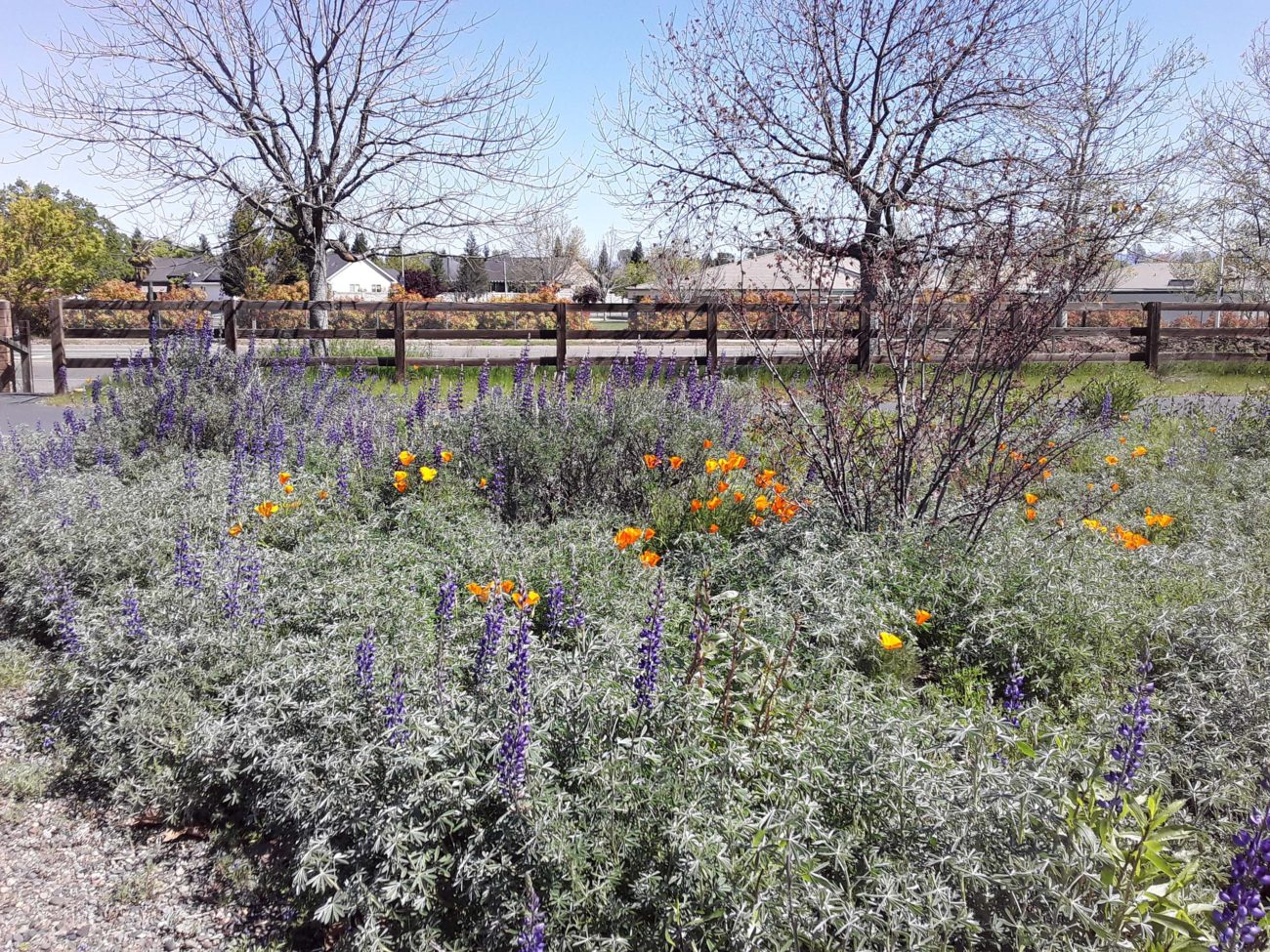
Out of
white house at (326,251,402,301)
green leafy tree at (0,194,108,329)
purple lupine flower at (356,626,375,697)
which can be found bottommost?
purple lupine flower at (356,626,375,697)

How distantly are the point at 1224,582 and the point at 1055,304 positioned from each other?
1.49 metres

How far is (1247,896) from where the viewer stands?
153 cm

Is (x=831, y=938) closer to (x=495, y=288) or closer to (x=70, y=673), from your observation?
(x=70, y=673)

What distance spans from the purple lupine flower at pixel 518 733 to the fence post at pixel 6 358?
15.0 metres

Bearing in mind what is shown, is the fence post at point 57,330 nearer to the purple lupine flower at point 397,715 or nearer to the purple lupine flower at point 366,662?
the purple lupine flower at point 366,662

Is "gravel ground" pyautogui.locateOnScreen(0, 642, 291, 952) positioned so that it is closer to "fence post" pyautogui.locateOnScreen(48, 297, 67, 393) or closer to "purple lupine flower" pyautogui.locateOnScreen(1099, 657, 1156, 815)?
"purple lupine flower" pyautogui.locateOnScreen(1099, 657, 1156, 815)

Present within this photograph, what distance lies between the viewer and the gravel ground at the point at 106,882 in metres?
2.38

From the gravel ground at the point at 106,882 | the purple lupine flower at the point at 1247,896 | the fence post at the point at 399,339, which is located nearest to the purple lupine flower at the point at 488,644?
the gravel ground at the point at 106,882

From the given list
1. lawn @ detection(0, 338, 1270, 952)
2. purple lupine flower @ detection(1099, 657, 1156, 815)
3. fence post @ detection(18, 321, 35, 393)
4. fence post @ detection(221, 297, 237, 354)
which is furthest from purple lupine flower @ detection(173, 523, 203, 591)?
fence post @ detection(18, 321, 35, 393)

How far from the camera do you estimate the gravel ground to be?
2.38m

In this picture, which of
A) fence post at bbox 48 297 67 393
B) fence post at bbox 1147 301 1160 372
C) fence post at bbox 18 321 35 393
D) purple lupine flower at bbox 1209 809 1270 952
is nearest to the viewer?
purple lupine flower at bbox 1209 809 1270 952

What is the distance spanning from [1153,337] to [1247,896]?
550 inches

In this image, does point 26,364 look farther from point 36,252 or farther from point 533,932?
point 36,252

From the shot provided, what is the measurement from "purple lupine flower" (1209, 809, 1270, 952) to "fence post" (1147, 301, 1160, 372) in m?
13.6
